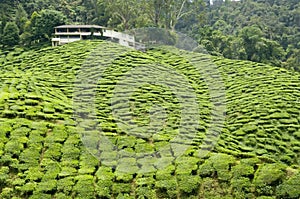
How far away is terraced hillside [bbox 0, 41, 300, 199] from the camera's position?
1333 centimetres

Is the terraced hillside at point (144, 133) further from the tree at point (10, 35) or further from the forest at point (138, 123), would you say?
the tree at point (10, 35)

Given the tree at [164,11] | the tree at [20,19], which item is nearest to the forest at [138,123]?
the tree at [20,19]

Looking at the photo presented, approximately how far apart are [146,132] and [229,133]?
4.68 m

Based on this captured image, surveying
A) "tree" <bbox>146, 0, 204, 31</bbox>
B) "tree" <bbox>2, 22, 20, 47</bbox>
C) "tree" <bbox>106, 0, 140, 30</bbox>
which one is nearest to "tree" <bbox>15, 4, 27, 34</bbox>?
"tree" <bbox>2, 22, 20, 47</bbox>

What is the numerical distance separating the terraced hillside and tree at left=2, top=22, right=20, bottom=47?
8795 mm

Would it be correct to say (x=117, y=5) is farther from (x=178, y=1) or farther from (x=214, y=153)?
(x=214, y=153)

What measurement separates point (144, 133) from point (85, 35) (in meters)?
23.9

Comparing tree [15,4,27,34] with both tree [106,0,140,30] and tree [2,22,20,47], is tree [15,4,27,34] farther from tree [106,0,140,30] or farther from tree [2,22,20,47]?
tree [106,0,140,30]

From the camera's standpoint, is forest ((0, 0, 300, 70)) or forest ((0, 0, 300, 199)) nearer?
forest ((0, 0, 300, 199))

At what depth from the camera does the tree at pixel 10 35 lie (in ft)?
123

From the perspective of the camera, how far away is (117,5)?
46250 mm

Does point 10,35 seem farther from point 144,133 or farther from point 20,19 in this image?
point 144,133

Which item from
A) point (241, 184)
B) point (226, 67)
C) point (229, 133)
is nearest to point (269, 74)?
point (226, 67)

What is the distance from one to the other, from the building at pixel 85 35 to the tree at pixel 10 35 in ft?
12.1
